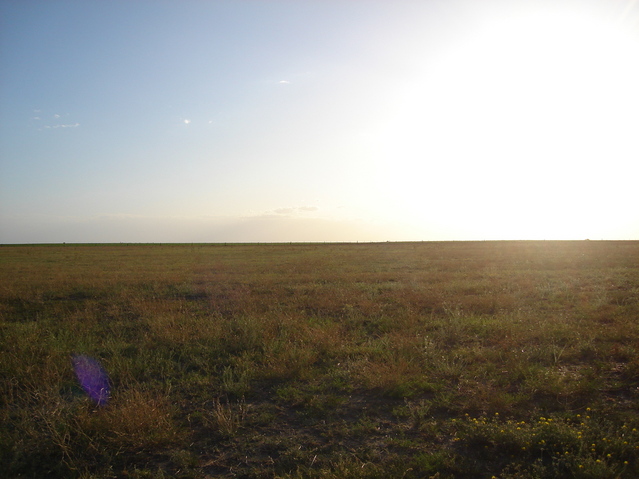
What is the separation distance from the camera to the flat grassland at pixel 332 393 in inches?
175

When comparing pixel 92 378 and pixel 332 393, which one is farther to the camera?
pixel 92 378

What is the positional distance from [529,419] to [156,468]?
4.67m

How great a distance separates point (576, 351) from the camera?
7.41 metres

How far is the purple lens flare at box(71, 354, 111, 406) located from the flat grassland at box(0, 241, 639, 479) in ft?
0.55

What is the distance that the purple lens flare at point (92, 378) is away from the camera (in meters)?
6.12

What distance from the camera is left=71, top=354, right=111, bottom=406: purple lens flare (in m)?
6.12

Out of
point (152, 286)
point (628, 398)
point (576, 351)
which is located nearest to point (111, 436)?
point (628, 398)

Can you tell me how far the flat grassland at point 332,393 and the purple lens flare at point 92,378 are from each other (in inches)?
6.7

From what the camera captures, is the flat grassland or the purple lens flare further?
the purple lens flare

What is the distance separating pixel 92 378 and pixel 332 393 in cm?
420

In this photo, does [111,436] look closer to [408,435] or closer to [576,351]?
[408,435]

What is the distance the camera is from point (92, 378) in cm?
681

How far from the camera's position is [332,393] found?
243 inches

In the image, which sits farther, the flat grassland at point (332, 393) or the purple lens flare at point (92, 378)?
the purple lens flare at point (92, 378)
